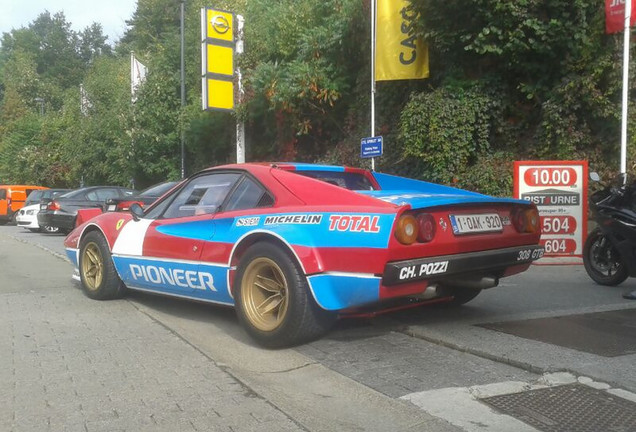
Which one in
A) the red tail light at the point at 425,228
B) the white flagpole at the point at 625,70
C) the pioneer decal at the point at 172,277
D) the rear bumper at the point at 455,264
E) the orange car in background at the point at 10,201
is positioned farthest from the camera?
the orange car in background at the point at 10,201

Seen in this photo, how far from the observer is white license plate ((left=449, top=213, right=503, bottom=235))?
4980 mm

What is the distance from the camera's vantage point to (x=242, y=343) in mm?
5312

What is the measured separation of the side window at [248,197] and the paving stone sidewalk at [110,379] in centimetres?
124

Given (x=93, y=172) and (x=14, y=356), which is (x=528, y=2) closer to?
(x=14, y=356)

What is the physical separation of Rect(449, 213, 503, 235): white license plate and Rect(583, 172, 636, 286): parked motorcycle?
2533mm

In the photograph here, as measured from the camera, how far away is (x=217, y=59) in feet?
66.0

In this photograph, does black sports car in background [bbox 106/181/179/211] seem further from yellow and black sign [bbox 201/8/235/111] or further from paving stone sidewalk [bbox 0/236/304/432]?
yellow and black sign [bbox 201/8/235/111]

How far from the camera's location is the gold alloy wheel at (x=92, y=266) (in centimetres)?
717

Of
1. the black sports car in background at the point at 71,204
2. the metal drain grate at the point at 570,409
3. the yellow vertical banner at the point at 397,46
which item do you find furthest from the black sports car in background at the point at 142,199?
the metal drain grate at the point at 570,409

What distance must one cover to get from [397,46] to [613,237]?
7.97 meters

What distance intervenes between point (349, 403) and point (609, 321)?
3031 mm

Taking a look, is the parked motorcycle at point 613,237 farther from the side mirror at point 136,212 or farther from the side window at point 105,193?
the side window at point 105,193

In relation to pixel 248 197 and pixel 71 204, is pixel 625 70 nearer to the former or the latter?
pixel 248 197

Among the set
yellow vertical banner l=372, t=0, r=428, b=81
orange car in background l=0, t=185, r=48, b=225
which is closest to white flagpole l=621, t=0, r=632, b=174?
yellow vertical banner l=372, t=0, r=428, b=81
